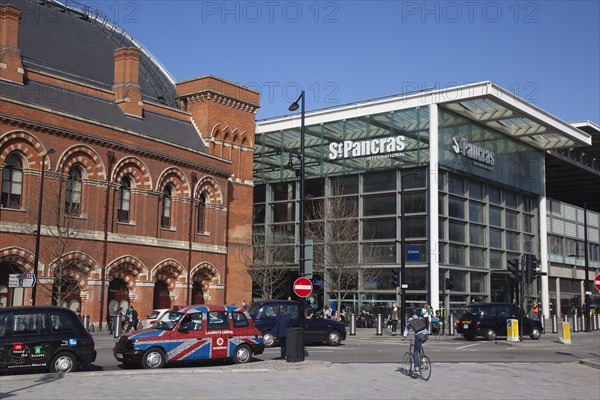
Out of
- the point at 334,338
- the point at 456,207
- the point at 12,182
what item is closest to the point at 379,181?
the point at 456,207

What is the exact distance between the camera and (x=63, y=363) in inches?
670

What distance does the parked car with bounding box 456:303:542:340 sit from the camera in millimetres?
32844

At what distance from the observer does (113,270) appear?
36.9 metres

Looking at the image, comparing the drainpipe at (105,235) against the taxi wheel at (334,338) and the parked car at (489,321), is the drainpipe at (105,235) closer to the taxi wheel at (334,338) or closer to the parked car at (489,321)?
the taxi wheel at (334,338)

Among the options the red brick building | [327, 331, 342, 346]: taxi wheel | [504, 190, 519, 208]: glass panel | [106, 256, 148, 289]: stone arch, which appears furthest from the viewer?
[504, 190, 519, 208]: glass panel

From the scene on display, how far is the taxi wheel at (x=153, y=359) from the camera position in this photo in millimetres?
17984

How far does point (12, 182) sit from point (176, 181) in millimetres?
10513

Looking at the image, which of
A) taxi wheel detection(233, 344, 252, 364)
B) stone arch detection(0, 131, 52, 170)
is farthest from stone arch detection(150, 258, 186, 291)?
taxi wheel detection(233, 344, 252, 364)

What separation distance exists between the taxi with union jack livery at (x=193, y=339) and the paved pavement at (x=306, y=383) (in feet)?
4.26

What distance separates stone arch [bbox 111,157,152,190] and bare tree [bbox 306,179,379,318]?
14.5 meters

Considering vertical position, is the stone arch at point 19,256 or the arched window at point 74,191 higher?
the arched window at point 74,191

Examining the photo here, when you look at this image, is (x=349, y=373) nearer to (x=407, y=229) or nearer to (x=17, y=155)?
(x=17, y=155)

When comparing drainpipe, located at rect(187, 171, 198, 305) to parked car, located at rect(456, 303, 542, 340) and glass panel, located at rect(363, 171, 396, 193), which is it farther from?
parked car, located at rect(456, 303, 542, 340)

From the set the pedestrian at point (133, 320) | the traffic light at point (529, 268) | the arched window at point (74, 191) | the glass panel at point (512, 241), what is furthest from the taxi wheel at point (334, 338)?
the glass panel at point (512, 241)
